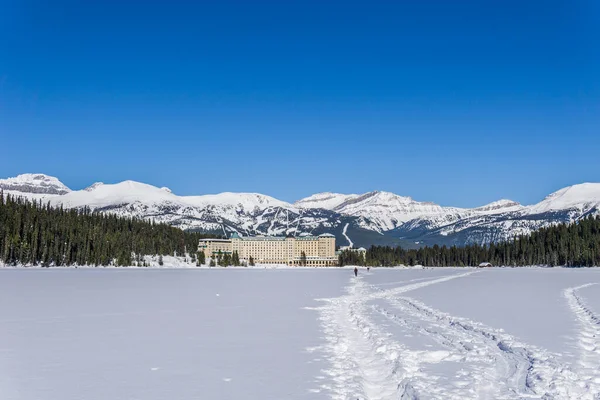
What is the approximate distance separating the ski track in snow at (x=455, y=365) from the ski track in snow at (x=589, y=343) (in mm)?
25

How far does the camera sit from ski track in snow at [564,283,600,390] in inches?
500

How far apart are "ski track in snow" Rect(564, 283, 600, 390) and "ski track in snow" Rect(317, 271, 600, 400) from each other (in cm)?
2

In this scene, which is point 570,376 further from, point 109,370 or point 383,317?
point 383,317

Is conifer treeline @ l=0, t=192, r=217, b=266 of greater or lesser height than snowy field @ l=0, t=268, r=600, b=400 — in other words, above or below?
above

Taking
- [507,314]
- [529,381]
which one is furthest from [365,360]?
[507,314]

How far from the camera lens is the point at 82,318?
2347cm

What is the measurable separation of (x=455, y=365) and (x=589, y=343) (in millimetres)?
6084

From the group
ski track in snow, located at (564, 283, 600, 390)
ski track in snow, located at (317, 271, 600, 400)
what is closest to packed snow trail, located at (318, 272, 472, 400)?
ski track in snow, located at (317, 271, 600, 400)

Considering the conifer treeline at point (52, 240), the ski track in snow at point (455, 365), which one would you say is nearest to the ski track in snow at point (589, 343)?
the ski track in snow at point (455, 365)

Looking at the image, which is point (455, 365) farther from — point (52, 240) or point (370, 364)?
point (52, 240)

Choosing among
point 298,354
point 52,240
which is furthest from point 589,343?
point 52,240

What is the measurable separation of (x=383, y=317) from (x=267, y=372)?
12074mm

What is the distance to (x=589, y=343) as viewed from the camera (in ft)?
55.7

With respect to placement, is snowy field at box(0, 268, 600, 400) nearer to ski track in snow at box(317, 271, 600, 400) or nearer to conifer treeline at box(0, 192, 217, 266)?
ski track in snow at box(317, 271, 600, 400)
